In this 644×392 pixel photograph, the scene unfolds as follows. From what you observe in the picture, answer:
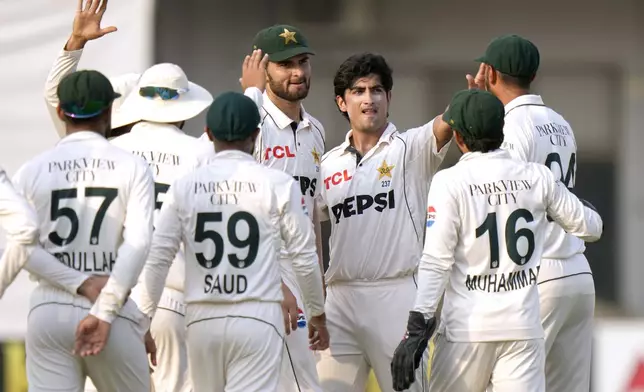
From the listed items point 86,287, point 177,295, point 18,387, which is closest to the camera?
point 86,287

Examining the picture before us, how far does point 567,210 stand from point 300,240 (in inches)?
46.8

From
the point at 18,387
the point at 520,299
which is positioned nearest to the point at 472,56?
the point at 18,387

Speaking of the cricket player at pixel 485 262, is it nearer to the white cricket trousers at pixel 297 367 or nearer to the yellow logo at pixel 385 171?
the white cricket trousers at pixel 297 367

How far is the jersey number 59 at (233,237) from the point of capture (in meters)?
5.97

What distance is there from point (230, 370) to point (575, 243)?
7.11 ft

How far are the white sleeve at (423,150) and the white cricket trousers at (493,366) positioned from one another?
133cm

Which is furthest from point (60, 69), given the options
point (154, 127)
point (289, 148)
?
point (289, 148)

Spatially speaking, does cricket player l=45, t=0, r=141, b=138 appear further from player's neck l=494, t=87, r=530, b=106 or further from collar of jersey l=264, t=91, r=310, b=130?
player's neck l=494, t=87, r=530, b=106

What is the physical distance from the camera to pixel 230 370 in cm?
600

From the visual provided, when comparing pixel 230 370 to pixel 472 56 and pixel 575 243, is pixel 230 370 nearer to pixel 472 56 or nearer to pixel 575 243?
pixel 575 243

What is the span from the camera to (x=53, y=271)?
5.82m

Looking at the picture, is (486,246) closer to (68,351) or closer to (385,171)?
(385,171)

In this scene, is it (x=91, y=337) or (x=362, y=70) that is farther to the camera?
(x=362, y=70)

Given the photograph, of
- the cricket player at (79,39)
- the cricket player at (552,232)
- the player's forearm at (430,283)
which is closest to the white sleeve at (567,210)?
the player's forearm at (430,283)
